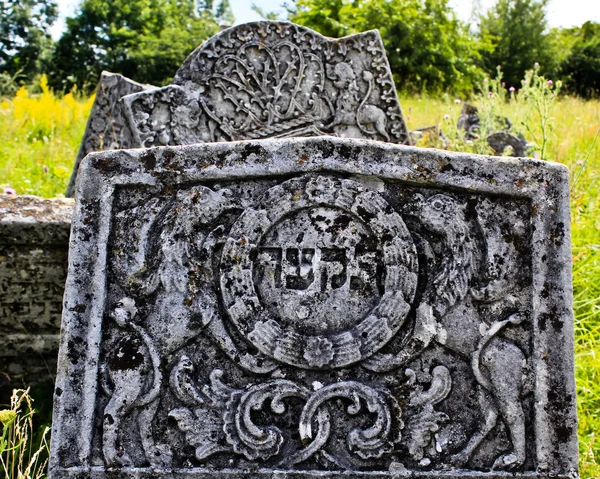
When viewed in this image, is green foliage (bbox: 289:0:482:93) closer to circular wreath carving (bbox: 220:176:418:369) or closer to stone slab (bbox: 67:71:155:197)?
stone slab (bbox: 67:71:155:197)

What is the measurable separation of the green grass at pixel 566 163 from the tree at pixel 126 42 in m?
12.1

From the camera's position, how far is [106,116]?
5.21m

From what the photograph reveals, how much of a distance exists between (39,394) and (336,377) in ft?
6.32

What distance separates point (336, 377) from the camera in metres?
2.09

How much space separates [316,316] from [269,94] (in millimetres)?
2521

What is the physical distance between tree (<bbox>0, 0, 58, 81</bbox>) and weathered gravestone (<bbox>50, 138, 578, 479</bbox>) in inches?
830

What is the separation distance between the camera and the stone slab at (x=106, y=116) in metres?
4.90

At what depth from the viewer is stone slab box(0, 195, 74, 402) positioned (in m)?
3.12

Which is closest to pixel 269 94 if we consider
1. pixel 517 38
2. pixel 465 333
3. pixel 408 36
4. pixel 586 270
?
A: pixel 586 270

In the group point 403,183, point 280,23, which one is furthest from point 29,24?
point 403,183

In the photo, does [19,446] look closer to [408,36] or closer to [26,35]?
[408,36]

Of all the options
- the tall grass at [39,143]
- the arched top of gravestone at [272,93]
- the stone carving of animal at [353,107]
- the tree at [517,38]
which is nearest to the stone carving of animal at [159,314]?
the arched top of gravestone at [272,93]

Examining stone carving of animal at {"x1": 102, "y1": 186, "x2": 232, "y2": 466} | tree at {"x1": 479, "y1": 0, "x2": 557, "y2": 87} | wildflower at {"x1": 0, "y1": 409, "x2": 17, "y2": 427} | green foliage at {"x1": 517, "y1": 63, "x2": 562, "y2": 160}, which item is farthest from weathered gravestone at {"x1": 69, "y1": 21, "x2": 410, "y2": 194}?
tree at {"x1": 479, "y1": 0, "x2": 557, "y2": 87}

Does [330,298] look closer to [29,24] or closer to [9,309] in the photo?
[9,309]
